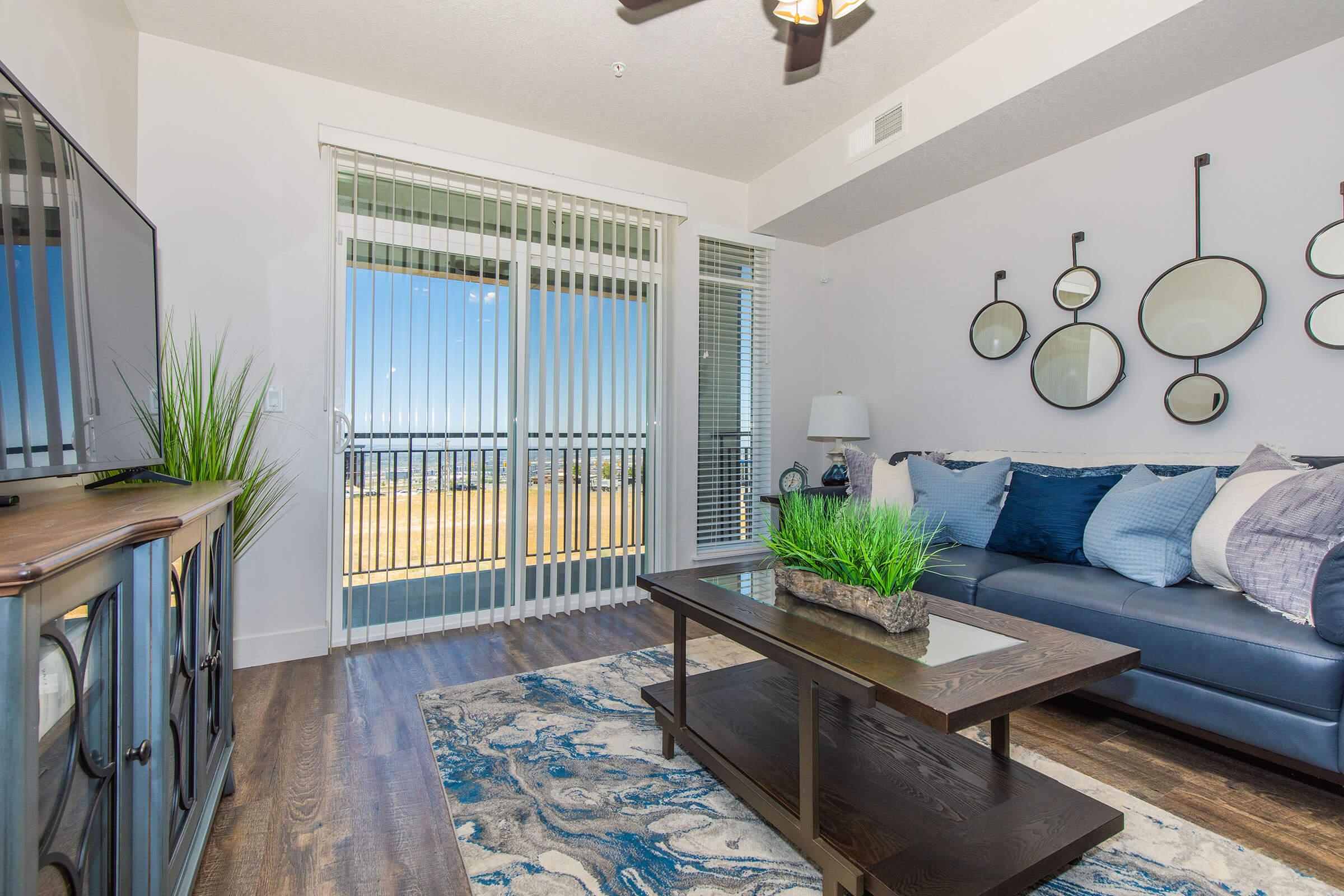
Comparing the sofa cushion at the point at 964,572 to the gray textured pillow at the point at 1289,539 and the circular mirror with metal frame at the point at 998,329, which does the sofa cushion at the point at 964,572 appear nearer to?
the gray textured pillow at the point at 1289,539

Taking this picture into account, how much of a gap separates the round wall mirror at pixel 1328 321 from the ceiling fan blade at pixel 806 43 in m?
2.05

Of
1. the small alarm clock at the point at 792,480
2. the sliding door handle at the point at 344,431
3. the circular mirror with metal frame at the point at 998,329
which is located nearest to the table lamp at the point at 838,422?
the small alarm clock at the point at 792,480

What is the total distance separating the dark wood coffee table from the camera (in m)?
1.21

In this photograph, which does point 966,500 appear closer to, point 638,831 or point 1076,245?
point 1076,245

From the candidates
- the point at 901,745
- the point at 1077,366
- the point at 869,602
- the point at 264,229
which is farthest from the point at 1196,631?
the point at 264,229

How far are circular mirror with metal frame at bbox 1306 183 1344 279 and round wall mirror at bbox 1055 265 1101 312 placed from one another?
0.75 m

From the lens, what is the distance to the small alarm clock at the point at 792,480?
4289 mm

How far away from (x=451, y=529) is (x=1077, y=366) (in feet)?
10.7

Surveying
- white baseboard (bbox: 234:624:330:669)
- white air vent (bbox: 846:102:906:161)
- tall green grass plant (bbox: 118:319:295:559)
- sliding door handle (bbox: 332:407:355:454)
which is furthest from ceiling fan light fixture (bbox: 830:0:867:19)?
white baseboard (bbox: 234:624:330:669)

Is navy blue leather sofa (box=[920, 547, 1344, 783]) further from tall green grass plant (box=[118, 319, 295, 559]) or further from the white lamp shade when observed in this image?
tall green grass plant (box=[118, 319, 295, 559])

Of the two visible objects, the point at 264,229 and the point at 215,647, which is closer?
the point at 215,647

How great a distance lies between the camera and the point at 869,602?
1.59m

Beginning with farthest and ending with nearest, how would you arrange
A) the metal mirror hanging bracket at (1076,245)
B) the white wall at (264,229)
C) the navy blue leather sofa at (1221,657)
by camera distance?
the metal mirror hanging bracket at (1076,245) < the white wall at (264,229) < the navy blue leather sofa at (1221,657)

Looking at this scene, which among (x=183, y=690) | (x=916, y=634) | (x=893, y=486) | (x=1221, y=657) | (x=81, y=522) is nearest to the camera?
(x=81, y=522)
